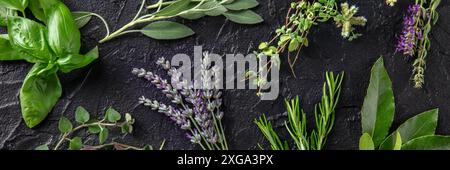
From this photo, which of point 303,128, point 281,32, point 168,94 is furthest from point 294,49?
point 168,94

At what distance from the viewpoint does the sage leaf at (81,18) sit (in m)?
1.02

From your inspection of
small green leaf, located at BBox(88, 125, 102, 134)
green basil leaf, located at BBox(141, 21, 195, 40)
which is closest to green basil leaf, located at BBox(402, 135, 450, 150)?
green basil leaf, located at BBox(141, 21, 195, 40)

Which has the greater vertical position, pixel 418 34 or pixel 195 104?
pixel 418 34

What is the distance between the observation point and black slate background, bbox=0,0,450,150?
1035 mm

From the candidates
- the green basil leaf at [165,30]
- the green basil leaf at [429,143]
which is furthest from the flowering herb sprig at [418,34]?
the green basil leaf at [165,30]

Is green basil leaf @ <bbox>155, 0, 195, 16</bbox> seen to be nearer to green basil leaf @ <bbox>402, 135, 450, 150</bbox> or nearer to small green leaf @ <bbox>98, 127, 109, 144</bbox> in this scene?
small green leaf @ <bbox>98, 127, 109, 144</bbox>

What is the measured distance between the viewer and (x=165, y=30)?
103 centimetres

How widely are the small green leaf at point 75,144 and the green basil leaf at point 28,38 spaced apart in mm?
157

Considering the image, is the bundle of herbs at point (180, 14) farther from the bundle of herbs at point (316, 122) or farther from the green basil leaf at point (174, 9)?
the bundle of herbs at point (316, 122)

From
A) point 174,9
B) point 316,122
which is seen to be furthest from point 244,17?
point 316,122

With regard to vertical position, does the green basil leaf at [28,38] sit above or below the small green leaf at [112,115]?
above

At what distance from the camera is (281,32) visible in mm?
1032

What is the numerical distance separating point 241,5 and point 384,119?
13.6 inches

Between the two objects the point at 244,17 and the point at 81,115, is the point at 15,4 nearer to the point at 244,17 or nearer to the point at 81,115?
the point at 81,115
